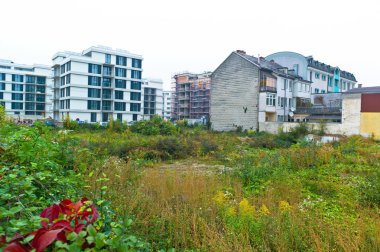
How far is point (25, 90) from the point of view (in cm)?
7269

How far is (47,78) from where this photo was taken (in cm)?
7675

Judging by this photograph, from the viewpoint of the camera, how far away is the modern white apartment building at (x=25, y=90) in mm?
70312

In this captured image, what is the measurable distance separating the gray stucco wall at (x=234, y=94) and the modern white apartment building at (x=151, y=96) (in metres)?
36.9

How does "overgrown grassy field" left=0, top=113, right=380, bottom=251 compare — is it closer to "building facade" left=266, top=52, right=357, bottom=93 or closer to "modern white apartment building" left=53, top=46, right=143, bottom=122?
"building facade" left=266, top=52, right=357, bottom=93

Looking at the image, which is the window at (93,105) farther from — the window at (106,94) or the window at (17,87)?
the window at (17,87)

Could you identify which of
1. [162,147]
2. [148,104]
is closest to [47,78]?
[148,104]

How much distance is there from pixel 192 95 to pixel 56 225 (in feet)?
268

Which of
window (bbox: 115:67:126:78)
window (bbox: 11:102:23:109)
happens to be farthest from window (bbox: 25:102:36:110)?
window (bbox: 115:67:126:78)

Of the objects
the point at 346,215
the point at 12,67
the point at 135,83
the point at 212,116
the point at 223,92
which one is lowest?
the point at 346,215

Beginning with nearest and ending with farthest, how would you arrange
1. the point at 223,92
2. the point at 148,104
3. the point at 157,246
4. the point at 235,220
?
the point at 157,246
the point at 235,220
the point at 223,92
the point at 148,104

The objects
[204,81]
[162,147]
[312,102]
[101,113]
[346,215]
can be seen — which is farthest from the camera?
[204,81]

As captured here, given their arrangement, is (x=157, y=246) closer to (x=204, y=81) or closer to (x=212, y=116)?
(x=212, y=116)

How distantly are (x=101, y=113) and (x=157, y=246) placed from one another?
54254 mm

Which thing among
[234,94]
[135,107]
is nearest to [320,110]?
[234,94]
